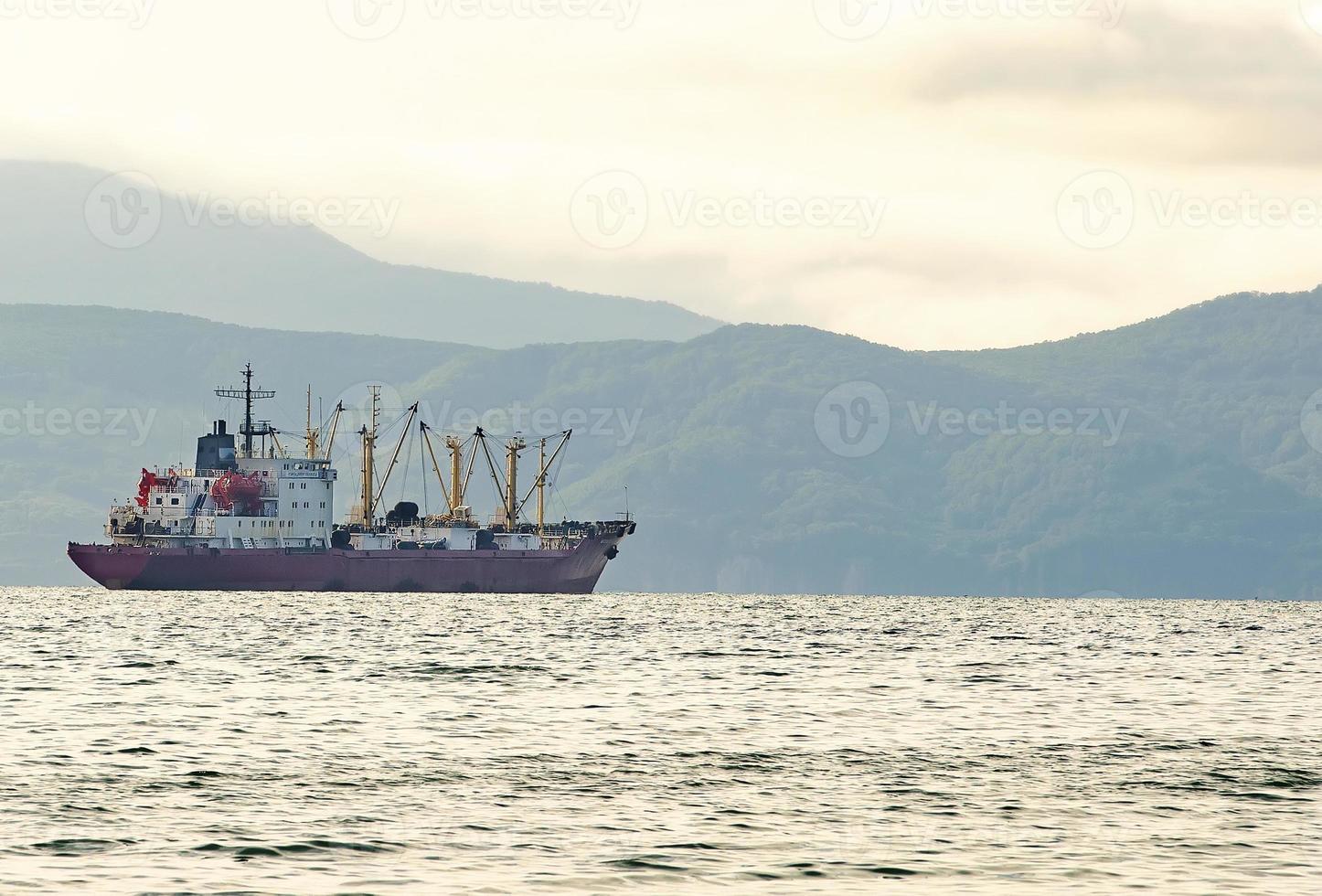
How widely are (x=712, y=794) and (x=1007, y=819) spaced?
7067 mm

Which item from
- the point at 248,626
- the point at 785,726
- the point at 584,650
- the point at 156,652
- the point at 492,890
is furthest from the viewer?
the point at 248,626

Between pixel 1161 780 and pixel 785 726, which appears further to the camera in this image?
pixel 785 726

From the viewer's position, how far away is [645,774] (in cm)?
4862

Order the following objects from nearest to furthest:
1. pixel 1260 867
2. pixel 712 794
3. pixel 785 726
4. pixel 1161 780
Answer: pixel 1260 867 < pixel 712 794 < pixel 1161 780 < pixel 785 726

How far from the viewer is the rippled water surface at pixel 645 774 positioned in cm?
3575

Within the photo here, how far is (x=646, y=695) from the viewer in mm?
73562

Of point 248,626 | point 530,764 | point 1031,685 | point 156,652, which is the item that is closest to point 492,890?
point 530,764

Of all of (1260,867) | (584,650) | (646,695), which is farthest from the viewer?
(584,650)

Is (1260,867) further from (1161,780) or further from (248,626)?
(248,626)

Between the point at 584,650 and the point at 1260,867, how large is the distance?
7177 cm

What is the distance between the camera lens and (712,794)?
148ft

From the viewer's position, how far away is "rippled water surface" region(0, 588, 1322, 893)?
35.8 m

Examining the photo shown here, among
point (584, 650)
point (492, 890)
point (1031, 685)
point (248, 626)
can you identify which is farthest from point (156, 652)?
point (492, 890)

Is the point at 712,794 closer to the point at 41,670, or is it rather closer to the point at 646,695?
the point at 646,695
